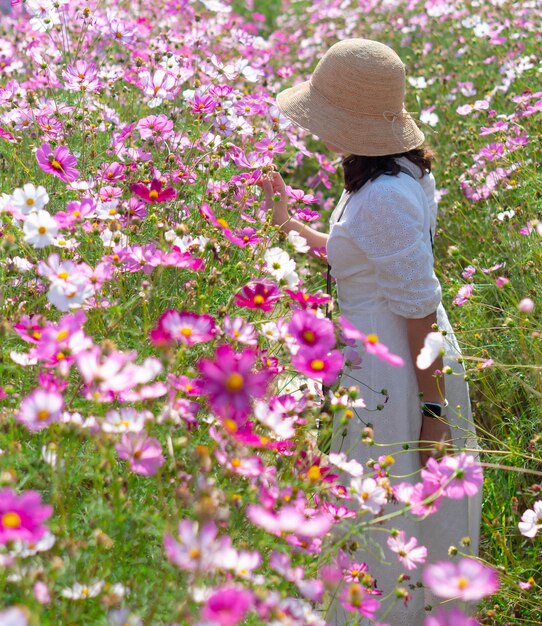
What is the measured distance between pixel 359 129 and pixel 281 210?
0.40 meters

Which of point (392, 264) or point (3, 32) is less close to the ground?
point (392, 264)

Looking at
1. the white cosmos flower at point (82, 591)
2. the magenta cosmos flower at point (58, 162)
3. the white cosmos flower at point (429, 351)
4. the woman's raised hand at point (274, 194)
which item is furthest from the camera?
the woman's raised hand at point (274, 194)

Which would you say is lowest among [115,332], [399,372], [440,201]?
[440,201]

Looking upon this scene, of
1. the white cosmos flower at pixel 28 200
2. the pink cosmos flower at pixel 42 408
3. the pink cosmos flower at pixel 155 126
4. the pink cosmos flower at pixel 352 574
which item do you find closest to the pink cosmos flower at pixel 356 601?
the pink cosmos flower at pixel 352 574

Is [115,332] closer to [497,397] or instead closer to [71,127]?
[71,127]

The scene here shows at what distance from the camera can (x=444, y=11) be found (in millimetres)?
4926

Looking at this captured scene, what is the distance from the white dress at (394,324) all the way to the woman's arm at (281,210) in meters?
0.22

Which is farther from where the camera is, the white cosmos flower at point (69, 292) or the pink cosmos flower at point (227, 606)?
the white cosmos flower at point (69, 292)

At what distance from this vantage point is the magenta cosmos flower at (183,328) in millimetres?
1456

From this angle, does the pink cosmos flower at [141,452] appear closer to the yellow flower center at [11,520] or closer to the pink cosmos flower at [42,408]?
the pink cosmos flower at [42,408]

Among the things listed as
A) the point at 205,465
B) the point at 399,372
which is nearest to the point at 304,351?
the point at 205,465

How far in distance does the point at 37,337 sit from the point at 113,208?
0.57 m

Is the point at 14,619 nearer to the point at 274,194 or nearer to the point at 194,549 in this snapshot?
the point at 194,549

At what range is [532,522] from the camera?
6.51 ft
